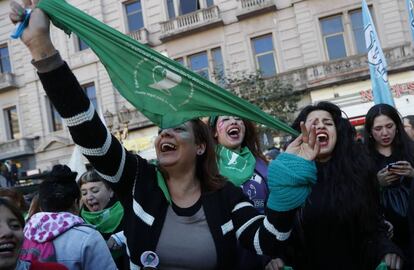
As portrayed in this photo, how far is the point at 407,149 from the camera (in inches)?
141

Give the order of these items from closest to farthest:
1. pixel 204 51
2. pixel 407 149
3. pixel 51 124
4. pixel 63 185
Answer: pixel 63 185 → pixel 407 149 → pixel 204 51 → pixel 51 124

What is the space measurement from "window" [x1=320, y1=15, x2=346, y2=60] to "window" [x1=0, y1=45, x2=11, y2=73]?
653 inches

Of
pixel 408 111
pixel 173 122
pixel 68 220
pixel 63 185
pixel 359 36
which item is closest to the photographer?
pixel 173 122

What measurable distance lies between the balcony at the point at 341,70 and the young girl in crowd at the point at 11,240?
1492 centimetres

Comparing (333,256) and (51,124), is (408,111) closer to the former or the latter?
(333,256)

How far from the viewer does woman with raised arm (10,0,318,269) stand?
5.80ft

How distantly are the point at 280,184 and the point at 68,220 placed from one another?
1.24m

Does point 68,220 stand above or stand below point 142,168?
below

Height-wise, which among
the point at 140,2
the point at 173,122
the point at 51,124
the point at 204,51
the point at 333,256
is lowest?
the point at 333,256

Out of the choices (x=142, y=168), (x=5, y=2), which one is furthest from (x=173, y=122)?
(x=5, y=2)

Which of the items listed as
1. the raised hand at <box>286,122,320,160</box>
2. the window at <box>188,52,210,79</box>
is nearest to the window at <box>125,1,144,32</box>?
the window at <box>188,52,210,79</box>

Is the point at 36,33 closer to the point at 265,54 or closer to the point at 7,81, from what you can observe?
the point at 265,54

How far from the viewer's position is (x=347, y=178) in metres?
2.45

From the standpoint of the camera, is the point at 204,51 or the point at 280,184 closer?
the point at 280,184
